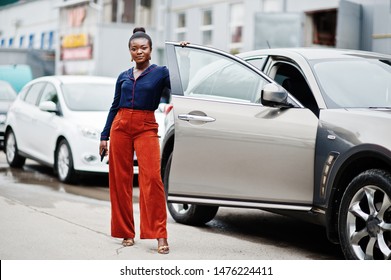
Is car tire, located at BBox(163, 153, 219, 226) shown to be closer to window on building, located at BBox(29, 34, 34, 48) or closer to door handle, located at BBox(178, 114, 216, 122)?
door handle, located at BBox(178, 114, 216, 122)

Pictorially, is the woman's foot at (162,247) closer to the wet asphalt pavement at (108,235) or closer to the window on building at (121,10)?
the wet asphalt pavement at (108,235)

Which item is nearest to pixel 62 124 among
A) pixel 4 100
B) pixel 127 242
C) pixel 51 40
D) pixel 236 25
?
pixel 127 242

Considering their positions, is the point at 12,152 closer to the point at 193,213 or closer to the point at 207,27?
the point at 193,213

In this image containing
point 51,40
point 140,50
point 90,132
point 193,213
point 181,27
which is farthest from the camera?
point 51,40

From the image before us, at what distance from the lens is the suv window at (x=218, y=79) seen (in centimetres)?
646

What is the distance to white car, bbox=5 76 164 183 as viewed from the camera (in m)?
10.7

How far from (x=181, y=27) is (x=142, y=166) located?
23.4 meters

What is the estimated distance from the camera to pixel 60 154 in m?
11.1

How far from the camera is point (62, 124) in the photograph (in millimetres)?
11047

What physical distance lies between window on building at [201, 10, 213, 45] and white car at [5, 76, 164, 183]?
572 inches

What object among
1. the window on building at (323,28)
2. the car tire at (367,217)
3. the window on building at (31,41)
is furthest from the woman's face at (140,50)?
the window on building at (31,41)

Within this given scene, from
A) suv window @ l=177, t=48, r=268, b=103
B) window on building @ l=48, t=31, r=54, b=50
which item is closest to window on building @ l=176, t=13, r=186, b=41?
window on building @ l=48, t=31, r=54, b=50

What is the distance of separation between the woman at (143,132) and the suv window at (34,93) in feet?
21.3
